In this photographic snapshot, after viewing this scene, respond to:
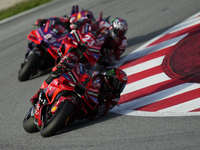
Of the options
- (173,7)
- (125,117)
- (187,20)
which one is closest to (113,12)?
(173,7)

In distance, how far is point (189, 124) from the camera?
447 cm

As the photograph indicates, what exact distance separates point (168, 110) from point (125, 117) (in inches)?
29.4

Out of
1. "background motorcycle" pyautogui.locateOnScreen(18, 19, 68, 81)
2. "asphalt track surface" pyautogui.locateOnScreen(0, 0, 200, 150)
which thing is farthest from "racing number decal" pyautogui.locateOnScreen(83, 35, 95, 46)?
"asphalt track surface" pyautogui.locateOnScreen(0, 0, 200, 150)

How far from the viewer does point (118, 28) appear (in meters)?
7.37

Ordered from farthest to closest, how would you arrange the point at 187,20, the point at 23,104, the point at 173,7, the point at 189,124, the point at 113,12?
the point at 113,12, the point at 173,7, the point at 187,20, the point at 23,104, the point at 189,124

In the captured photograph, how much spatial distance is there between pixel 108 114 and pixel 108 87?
58 cm

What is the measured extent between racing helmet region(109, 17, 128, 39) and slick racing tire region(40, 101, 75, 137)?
11.1 feet

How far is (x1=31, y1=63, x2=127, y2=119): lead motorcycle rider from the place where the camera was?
16.7 feet

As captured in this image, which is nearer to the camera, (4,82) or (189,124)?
(189,124)

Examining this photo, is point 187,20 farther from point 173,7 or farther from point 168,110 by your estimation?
point 168,110

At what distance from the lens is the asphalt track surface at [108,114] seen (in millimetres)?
4344

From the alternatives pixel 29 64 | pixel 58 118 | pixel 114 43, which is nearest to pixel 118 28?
pixel 114 43

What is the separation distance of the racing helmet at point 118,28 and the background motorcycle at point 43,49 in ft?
4.45

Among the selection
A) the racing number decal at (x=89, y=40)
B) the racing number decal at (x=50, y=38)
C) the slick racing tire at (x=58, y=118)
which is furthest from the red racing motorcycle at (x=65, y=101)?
the racing number decal at (x=50, y=38)
